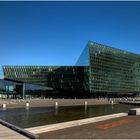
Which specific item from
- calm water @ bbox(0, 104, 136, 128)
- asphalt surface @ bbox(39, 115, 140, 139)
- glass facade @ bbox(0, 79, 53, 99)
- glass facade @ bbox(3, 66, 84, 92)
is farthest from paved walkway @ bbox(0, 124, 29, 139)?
glass facade @ bbox(3, 66, 84, 92)

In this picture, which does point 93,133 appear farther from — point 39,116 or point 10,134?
point 39,116

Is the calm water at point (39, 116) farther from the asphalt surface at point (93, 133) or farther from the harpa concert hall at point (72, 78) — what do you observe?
the harpa concert hall at point (72, 78)

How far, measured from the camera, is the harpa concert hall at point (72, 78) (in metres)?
129

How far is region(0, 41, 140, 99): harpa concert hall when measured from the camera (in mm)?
128875

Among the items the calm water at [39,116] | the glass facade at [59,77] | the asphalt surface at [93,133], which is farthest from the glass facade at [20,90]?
the asphalt surface at [93,133]

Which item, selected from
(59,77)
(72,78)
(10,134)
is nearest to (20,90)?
(59,77)

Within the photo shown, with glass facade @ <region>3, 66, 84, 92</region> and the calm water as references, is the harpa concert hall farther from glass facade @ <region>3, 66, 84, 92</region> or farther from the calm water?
the calm water

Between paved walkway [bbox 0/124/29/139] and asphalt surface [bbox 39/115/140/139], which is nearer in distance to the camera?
paved walkway [bbox 0/124/29/139]

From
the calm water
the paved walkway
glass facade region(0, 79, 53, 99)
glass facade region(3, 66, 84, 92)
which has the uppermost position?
glass facade region(3, 66, 84, 92)

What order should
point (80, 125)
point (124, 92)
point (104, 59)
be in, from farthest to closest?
1. point (124, 92)
2. point (104, 59)
3. point (80, 125)

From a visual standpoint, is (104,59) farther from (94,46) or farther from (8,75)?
(8,75)

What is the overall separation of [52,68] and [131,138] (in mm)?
119044

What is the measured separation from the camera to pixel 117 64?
472ft

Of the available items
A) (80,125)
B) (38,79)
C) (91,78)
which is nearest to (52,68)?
(38,79)
